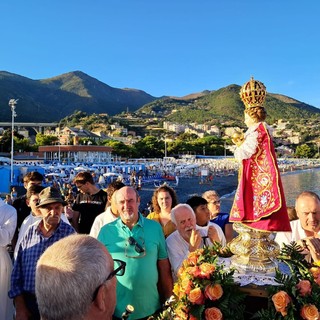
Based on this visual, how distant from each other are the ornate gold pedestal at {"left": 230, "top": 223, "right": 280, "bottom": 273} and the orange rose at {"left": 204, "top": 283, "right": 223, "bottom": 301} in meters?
0.26

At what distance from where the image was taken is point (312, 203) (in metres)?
2.65

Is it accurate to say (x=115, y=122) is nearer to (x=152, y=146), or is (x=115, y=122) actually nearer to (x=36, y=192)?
(x=152, y=146)

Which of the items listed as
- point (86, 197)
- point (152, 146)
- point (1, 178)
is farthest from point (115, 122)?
point (86, 197)

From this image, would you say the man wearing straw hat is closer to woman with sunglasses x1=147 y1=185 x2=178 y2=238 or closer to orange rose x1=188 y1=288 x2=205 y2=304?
woman with sunglasses x1=147 y1=185 x2=178 y2=238

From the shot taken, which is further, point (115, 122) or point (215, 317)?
point (115, 122)

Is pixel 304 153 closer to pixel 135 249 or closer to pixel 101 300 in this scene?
pixel 135 249

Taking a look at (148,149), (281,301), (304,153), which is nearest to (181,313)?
(281,301)

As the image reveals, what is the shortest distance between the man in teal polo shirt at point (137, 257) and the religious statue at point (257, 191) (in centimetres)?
84

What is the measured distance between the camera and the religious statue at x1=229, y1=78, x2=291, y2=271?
6.70ft

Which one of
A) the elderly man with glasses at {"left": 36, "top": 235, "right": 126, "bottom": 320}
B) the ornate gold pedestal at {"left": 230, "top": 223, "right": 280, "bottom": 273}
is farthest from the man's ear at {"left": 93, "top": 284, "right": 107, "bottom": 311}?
the ornate gold pedestal at {"left": 230, "top": 223, "right": 280, "bottom": 273}

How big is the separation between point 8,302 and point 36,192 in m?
1.16

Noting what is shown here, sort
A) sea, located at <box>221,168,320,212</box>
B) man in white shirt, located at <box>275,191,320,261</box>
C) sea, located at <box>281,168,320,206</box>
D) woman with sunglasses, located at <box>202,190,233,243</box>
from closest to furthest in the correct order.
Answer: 1. man in white shirt, located at <box>275,191,320,261</box>
2. woman with sunglasses, located at <box>202,190,233,243</box>
3. sea, located at <box>221,168,320,212</box>
4. sea, located at <box>281,168,320,206</box>

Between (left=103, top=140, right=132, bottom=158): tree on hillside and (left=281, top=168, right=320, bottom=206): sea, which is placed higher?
(left=103, top=140, right=132, bottom=158): tree on hillside

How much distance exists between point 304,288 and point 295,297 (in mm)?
65
